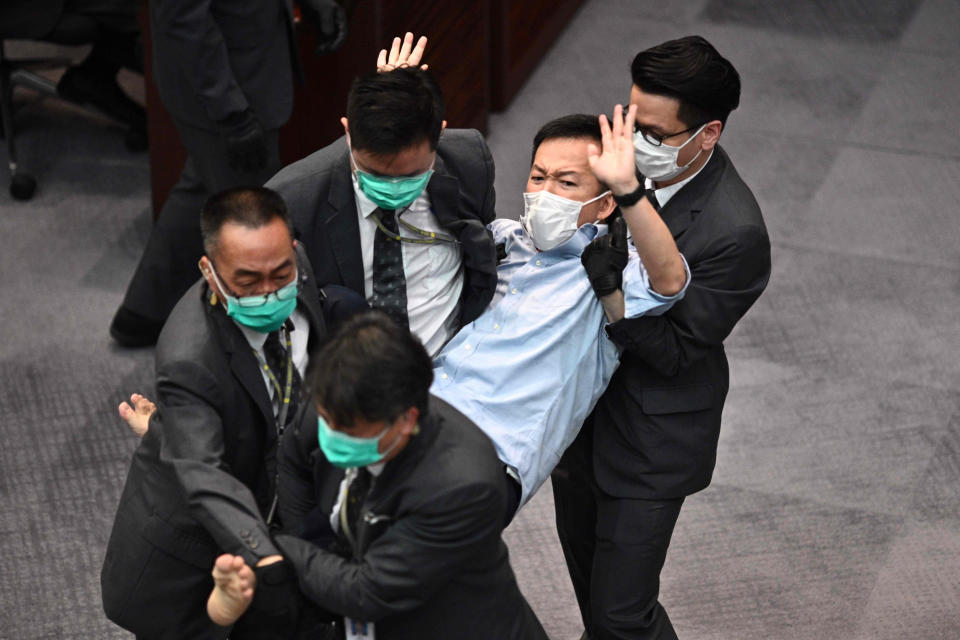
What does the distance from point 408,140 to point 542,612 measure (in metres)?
1.55

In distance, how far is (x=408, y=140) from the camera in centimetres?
278

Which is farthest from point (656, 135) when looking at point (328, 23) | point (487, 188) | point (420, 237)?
point (328, 23)

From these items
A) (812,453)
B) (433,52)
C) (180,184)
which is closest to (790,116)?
(433,52)

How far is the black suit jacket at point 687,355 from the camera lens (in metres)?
2.85

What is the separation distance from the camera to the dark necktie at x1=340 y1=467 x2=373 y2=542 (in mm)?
2420

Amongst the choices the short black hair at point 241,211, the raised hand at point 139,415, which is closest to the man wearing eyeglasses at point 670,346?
the short black hair at point 241,211

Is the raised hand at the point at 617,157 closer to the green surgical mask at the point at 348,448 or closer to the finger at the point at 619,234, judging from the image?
the finger at the point at 619,234

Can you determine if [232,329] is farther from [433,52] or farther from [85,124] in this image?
[85,124]

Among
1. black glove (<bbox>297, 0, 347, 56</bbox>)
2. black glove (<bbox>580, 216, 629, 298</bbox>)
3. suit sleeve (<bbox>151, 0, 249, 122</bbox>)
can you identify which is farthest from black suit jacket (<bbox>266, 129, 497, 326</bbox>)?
black glove (<bbox>297, 0, 347, 56</bbox>)

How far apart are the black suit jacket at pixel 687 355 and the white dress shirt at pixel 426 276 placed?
14.9 inches

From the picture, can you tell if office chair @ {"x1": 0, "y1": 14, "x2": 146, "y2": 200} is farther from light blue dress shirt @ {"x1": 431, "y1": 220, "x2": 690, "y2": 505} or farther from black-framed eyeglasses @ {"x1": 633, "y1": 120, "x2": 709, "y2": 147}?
black-framed eyeglasses @ {"x1": 633, "y1": 120, "x2": 709, "y2": 147}

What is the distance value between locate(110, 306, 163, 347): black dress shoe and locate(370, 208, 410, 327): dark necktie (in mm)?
1853

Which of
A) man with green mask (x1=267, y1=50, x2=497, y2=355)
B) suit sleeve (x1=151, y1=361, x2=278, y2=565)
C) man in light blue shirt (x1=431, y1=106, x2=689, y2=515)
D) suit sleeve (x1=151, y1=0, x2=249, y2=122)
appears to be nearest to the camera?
suit sleeve (x1=151, y1=361, x2=278, y2=565)

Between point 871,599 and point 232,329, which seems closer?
point 232,329
